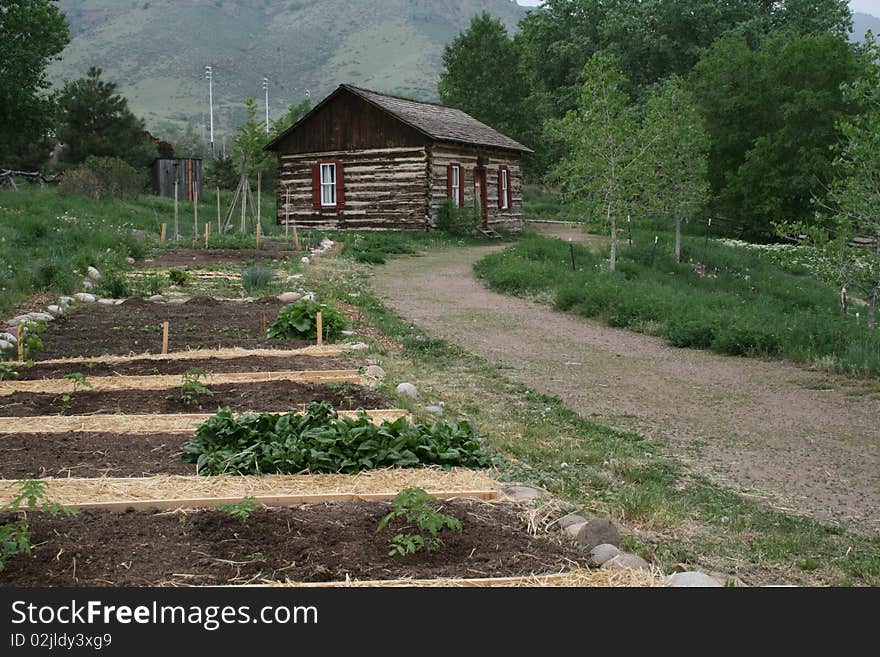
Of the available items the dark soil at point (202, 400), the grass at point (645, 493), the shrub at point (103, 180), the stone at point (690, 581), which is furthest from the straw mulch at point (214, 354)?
the shrub at point (103, 180)

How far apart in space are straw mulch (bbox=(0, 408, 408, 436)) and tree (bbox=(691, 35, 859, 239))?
101 feet

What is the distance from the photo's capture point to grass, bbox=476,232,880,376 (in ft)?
39.2

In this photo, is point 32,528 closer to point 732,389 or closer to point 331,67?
point 732,389

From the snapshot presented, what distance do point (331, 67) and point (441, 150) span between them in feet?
424

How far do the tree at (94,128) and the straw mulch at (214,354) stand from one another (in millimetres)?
32154

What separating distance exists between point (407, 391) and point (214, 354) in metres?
2.46

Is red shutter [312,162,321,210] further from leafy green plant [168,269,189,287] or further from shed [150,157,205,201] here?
leafy green plant [168,269,189,287]

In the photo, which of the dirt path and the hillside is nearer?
the dirt path

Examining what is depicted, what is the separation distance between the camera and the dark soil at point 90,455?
5.61m

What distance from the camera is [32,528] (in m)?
4.50

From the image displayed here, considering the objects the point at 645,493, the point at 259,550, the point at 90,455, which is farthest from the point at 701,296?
the point at 259,550

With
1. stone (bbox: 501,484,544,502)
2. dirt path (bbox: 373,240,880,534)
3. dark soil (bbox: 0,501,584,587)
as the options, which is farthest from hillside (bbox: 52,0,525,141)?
dark soil (bbox: 0,501,584,587)

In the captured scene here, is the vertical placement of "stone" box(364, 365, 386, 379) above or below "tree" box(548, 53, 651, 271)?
below

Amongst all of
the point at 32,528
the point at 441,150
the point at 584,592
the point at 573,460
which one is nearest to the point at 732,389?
the point at 573,460
